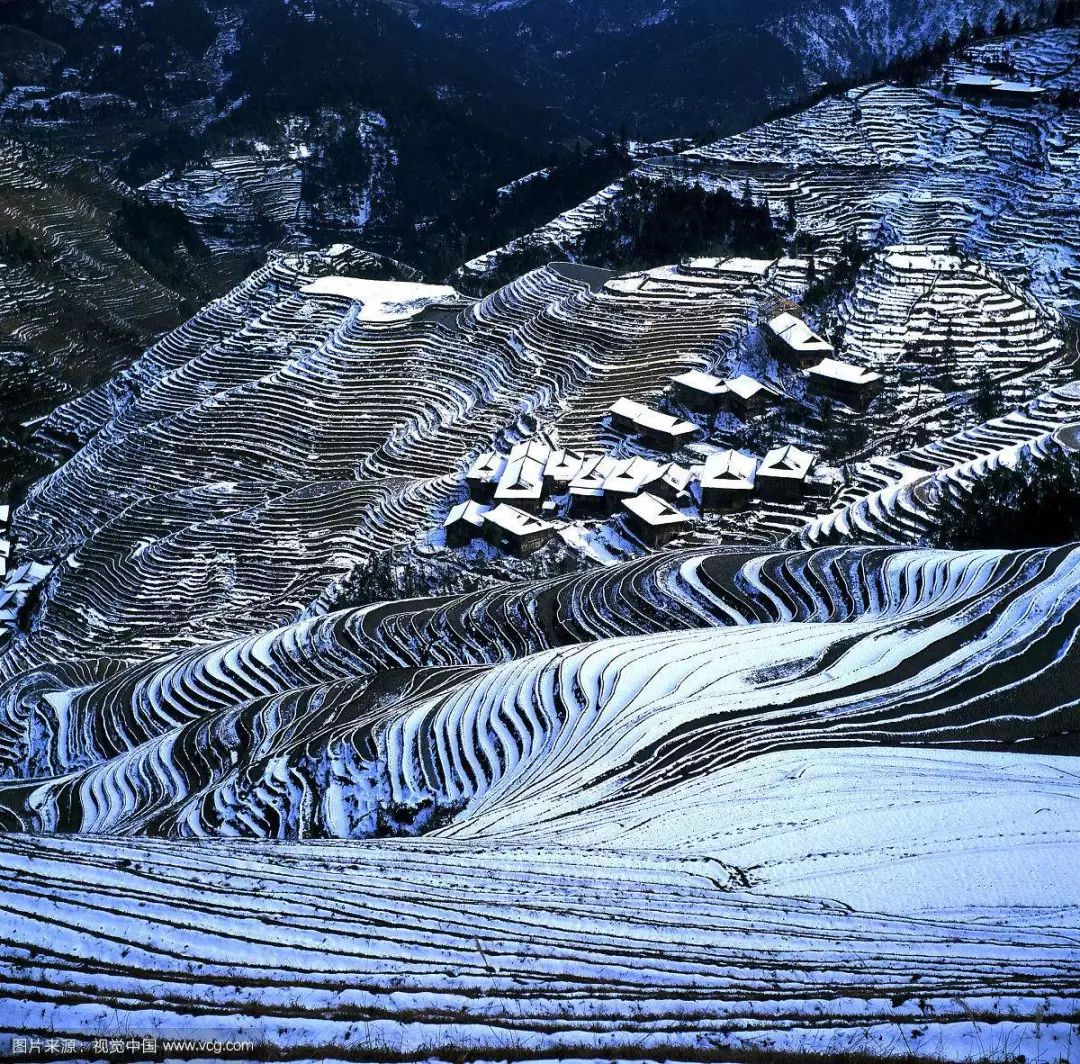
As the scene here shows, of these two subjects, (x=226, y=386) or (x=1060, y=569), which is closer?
(x=1060, y=569)

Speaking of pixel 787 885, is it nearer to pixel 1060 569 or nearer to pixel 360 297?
pixel 1060 569

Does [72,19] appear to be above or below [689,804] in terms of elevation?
above

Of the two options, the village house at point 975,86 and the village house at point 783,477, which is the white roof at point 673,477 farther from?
the village house at point 975,86

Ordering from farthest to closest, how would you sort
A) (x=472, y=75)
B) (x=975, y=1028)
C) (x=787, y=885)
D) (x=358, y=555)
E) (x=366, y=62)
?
(x=472, y=75) → (x=366, y=62) → (x=358, y=555) → (x=787, y=885) → (x=975, y=1028)

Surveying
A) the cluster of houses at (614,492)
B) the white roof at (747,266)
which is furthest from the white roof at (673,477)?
the white roof at (747,266)

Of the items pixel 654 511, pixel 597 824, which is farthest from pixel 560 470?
pixel 597 824

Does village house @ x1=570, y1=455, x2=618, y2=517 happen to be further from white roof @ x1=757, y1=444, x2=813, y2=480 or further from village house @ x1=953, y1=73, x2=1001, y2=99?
village house @ x1=953, y1=73, x2=1001, y2=99

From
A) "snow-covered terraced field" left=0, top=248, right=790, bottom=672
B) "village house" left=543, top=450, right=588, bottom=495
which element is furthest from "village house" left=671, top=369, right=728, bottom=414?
"village house" left=543, top=450, right=588, bottom=495

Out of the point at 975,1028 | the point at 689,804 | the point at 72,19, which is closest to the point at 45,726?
the point at 689,804
